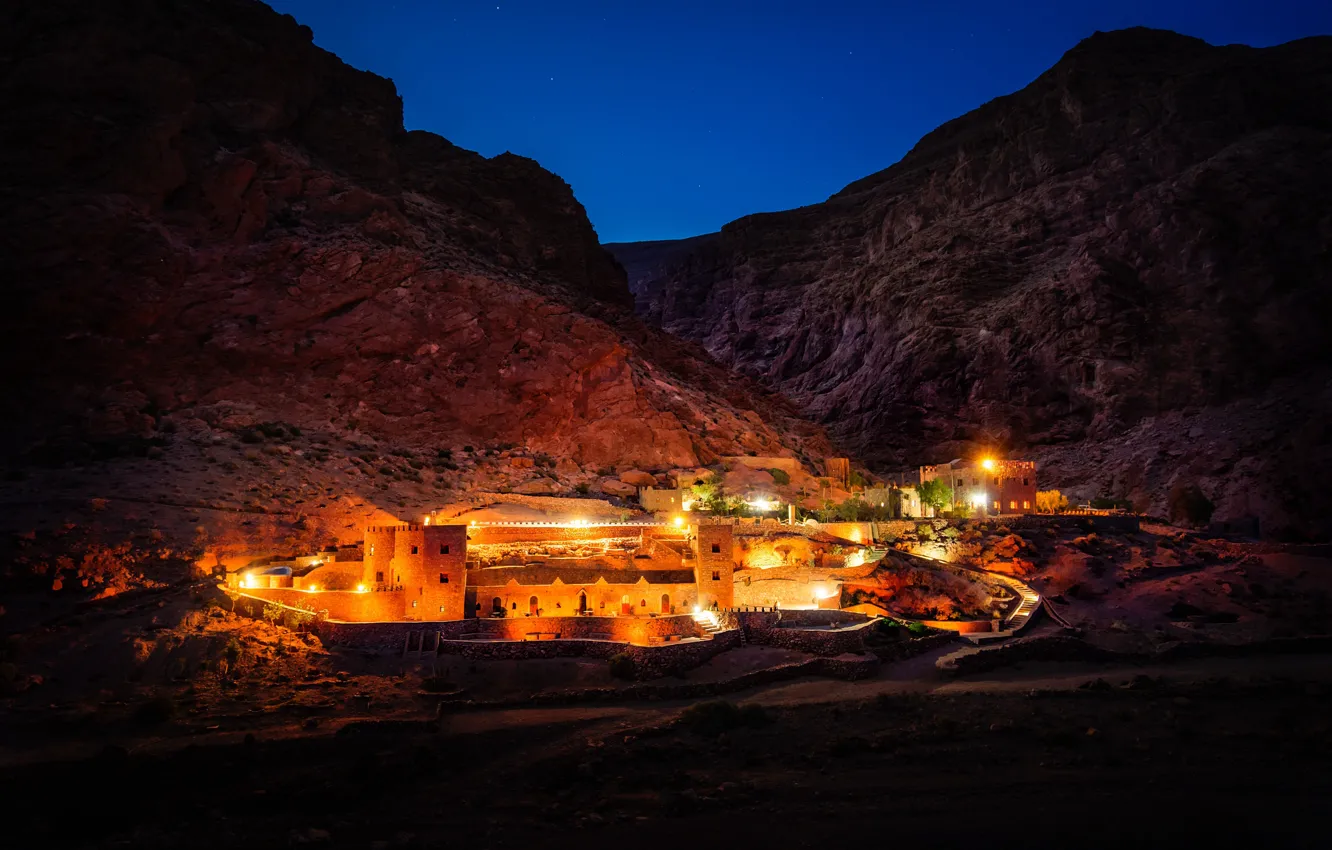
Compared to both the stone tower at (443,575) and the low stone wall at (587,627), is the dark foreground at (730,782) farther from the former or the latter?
the stone tower at (443,575)

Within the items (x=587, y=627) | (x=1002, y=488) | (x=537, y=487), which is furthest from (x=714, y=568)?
(x=1002, y=488)

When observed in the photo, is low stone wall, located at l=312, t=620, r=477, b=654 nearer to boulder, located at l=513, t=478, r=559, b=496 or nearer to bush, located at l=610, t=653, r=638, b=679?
bush, located at l=610, t=653, r=638, b=679

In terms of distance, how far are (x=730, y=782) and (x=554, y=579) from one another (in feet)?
45.7

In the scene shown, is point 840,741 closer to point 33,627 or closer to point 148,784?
point 148,784

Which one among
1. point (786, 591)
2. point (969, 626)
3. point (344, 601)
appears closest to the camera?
point (344, 601)

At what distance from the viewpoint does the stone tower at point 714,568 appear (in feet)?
109

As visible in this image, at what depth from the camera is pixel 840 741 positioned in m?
21.9

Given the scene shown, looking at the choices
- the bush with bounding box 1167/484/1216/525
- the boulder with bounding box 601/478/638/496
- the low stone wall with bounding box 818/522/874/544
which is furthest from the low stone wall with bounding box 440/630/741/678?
the bush with bounding box 1167/484/1216/525

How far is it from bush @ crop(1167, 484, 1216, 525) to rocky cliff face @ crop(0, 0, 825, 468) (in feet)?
93.9

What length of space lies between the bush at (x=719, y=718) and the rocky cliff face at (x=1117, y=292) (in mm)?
47713

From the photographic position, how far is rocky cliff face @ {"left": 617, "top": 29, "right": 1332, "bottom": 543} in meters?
71.1

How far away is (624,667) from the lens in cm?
2734

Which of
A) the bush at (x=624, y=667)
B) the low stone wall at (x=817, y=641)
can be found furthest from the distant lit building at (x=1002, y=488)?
the bush at (x=624, y=667)

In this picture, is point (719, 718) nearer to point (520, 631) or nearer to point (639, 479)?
point (520, 631)
